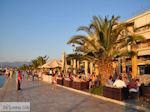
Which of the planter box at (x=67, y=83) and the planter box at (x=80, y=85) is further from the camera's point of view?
the planter box at (x=67, y=83)

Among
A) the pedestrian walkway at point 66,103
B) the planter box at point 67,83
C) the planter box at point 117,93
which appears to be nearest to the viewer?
the pedestrian walkway at point 66,103

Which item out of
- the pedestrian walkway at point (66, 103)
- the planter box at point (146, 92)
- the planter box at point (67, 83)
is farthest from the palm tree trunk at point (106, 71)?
the planter box at point (67, 83)

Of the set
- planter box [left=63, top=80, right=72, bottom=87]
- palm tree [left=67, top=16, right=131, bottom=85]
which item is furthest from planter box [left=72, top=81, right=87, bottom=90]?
palm tree [left=67, top=16, right=131, bottom=85]

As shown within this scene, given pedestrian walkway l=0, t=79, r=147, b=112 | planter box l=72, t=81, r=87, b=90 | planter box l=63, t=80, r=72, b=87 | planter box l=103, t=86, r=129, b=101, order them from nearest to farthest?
pedestrian walkway l=0, t=79, r=147, b=112, planter box l=103, t=86, r=129, b=101, planter box l=72, t=81, r=87, b=90, planter box l=63, t=80, r=72, b=87

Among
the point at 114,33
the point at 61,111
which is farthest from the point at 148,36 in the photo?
the point at 61,111

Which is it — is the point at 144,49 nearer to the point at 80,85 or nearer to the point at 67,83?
the point at 67,83

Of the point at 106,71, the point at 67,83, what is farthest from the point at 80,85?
the point at 106,71

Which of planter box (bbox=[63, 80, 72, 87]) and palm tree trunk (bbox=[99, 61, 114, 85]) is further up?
palm tree trunk (bbox=[99, 61, 114, 85])

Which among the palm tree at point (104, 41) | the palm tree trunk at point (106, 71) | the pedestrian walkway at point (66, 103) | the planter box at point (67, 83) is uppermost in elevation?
the palm tree at point (104, 41)

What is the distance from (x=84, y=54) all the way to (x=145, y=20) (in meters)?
17.3

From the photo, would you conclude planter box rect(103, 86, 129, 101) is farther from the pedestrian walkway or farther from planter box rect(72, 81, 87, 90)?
planter box rect(72, 81, 87, 90)

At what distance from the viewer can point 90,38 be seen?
10.5 m

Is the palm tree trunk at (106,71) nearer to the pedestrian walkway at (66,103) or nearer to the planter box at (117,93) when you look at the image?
the planter box at (117,93)

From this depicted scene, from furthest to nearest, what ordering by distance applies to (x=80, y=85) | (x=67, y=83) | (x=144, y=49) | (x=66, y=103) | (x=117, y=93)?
(x=144, y=49) < (x=67, y=83) < (x=80, y=85) < (x=117, y=93) < (x=66, y=103)
